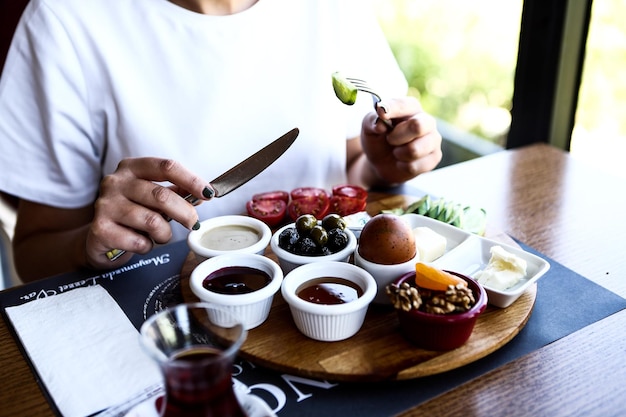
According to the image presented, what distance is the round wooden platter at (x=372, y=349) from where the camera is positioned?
927mm

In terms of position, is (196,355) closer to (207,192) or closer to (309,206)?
(207,192)

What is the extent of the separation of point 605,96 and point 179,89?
7.89ft

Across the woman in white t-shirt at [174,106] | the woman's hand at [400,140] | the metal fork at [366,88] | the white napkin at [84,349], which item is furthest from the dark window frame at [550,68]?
the white napkin at [84,349]

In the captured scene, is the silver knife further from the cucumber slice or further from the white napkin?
the white napkin

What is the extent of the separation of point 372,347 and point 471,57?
3.20m

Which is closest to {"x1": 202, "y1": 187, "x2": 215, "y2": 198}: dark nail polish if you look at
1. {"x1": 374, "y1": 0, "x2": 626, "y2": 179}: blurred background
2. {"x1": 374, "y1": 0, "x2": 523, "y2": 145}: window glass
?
{"x1": 374, "y1": 0, "x2": 626, "y2": 179}: blurred background

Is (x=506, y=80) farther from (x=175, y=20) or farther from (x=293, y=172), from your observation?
(x=175, y=20)

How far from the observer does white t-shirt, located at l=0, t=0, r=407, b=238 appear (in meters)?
1.41

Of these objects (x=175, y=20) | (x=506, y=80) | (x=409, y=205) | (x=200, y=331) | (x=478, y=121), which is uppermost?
(x=175, y=20)

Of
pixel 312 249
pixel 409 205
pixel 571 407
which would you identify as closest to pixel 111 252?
pixel 312 249

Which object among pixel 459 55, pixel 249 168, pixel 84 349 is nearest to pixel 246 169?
pixel 249 168

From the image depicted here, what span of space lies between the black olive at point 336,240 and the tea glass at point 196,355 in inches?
16.5

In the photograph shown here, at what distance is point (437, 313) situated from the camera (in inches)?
37.2

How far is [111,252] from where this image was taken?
3.99ft
